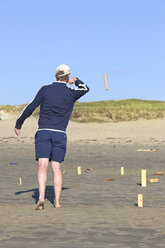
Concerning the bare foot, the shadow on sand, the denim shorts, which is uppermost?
the denim shorts

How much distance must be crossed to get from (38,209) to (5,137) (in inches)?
926

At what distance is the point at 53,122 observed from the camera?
7.65 m

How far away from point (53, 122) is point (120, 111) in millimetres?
28170

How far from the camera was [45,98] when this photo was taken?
7707mm

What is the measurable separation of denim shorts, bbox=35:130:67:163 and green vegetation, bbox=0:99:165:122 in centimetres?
2751

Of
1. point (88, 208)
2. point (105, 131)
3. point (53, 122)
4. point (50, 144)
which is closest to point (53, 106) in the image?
point (53, 122)

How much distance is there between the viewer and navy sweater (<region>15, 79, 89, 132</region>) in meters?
7.66

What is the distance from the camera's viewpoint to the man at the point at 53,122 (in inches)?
300


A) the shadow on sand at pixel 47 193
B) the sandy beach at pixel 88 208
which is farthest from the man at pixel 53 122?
the shadow on sand at pixel 47 193

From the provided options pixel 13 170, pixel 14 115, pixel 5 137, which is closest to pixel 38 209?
pixel 13 170

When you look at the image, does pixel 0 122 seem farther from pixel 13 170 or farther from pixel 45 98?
pixel 45 98

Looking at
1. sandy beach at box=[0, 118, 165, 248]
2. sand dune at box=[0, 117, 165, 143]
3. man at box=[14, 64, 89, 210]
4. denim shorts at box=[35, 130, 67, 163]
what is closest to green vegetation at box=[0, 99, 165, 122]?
sand dune at box=[0, 117, 165, 143]

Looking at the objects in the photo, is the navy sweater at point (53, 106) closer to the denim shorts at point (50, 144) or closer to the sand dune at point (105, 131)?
the denim shorts at point (50, 144)

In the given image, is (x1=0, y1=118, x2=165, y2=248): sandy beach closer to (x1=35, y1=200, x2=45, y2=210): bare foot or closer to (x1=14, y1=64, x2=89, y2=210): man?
(x1=35, y1=200, x2=45, y2=210): bare foot
